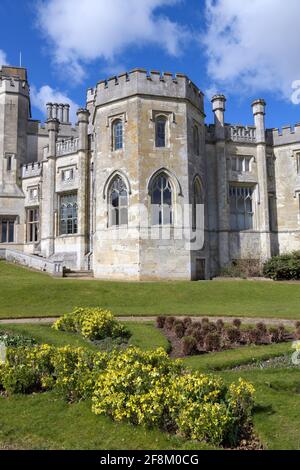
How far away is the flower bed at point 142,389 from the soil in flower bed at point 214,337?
3.63 metres

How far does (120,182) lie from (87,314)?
48.4 ft

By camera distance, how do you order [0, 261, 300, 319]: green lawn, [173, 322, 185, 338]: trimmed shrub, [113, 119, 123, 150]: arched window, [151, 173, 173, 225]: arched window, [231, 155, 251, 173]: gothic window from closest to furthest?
[173, 322, 185, 338]: trimmed shrub
[0, 261, 300, 319]: green lawn
[151, 173, 173, 225]: arched window
[113, 119, 123, 150]: arched window
[231, 155, 251, 173]: gothic window

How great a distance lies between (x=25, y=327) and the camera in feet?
40.2

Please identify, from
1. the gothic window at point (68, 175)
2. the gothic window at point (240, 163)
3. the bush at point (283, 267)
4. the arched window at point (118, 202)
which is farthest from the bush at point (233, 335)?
the gothic window at point (68, 175)

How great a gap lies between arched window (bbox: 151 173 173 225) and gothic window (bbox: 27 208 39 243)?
1393 centimetres

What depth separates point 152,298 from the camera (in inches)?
775

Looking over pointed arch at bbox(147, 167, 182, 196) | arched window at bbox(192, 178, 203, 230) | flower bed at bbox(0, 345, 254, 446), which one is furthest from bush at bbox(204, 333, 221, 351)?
arched window at bbox(192, 178, 203, 230)

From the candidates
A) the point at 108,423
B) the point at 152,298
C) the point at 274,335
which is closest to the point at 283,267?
the point at 152,298

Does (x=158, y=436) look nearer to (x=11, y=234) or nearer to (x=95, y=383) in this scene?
(x=95, y=383)

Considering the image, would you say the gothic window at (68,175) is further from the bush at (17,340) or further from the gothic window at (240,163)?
the bush at (17,340)

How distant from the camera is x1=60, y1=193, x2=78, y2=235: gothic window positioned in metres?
32.2

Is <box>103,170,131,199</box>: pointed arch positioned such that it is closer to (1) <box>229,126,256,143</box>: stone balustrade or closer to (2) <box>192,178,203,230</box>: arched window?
(2) <box>192,178,203,230</box>: arched window

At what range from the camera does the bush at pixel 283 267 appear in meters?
26.3

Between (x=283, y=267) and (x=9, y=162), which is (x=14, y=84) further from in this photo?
(x=283, y=267)
